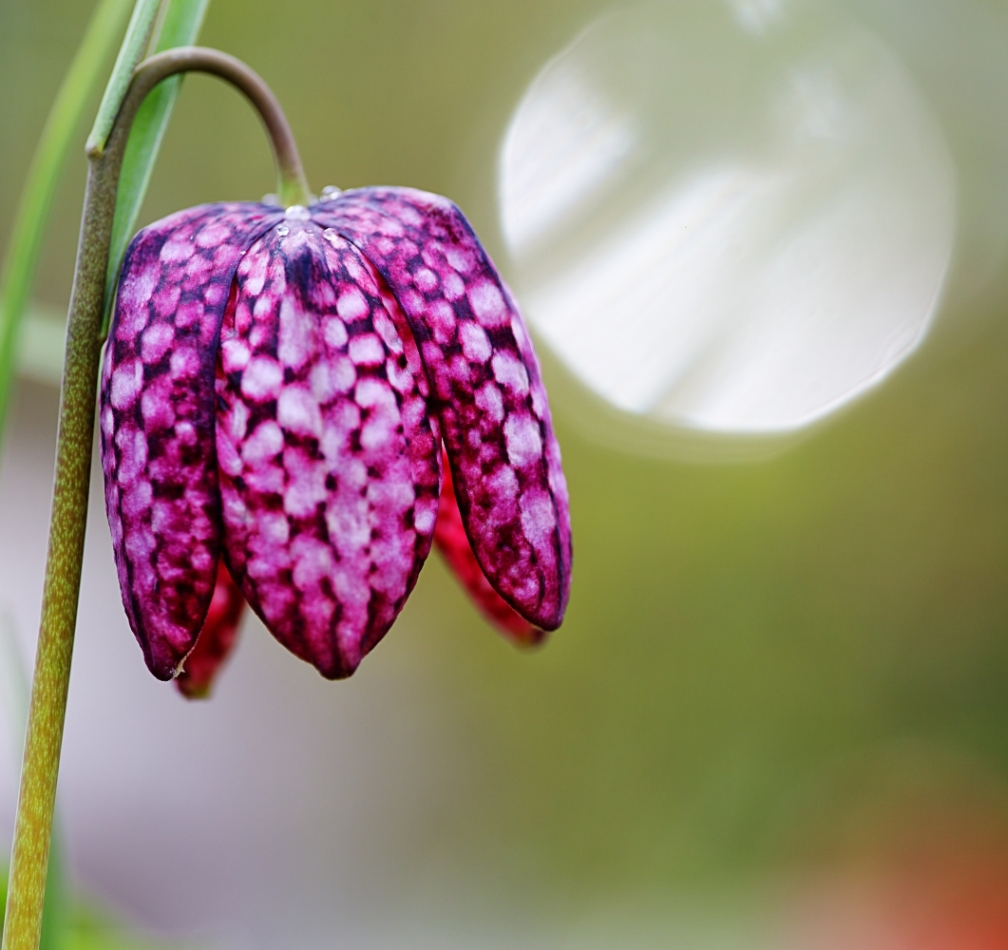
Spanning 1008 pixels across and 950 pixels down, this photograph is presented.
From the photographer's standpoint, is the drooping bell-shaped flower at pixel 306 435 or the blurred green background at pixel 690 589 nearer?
the drooping bell-shaped flower at pixel 306 435

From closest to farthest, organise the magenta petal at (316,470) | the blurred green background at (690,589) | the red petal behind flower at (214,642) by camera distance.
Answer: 1. the magenta petal at (316,470)
2. the red petal behind flower at (214,642)
3. the blurred green background at (690,589)

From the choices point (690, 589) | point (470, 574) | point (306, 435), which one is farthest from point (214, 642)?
point (690, 589)

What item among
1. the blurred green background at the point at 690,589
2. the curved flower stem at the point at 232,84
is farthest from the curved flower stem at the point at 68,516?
the blurred green background at the point at 690,589

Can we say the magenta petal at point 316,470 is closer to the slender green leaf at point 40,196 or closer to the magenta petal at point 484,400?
the magenta petal at point 484,400

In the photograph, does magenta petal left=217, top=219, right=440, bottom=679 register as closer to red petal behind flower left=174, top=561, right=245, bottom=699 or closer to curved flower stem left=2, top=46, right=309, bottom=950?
curved flower stem left=2, top=46, right=309, bottom=950

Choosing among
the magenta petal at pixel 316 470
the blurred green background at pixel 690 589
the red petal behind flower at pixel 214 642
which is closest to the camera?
the magenta petal at pixel 316 470

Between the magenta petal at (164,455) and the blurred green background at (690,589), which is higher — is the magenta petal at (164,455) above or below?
below
